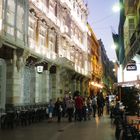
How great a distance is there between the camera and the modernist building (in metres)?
26.5

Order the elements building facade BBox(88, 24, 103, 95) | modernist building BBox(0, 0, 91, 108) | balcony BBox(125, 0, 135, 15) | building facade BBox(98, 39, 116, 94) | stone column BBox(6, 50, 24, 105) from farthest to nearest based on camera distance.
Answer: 1. building facade BBox(98, 39, 116, 94)
2. building facade BBox(88, 24, 103, 95)
3. balcony BBox(125, 0, 135, 15)
4. stone column BBox(6, 50, 24, 105)
5. modernist building BBox(0, 0, 91, 108)

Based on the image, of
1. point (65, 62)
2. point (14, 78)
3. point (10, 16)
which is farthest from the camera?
point (65, 62)

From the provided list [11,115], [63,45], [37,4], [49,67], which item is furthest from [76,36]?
[11,115]

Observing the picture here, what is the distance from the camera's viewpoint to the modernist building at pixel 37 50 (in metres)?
26.5

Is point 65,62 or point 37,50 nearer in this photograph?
point 37,50

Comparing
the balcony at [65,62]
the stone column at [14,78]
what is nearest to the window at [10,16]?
the stone column at [14,78]

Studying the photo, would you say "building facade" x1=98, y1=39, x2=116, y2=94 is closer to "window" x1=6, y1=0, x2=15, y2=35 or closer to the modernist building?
the modernist building

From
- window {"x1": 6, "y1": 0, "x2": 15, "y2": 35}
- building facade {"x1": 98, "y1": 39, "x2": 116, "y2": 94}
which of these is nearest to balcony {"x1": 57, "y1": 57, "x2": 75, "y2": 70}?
window {"x1": 6, "y1": 0, "x2": 15, "y2": 35}

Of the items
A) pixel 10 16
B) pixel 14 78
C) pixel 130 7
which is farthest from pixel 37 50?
pixel 130 7

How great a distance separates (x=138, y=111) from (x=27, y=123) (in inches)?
338

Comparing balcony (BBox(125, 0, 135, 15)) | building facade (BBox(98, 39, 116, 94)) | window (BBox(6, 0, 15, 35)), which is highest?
building facade (BBox(98, 39, 116, 94))

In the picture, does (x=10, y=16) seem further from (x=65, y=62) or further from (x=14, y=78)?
(x=65, y=62)

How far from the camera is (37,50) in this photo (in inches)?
1265

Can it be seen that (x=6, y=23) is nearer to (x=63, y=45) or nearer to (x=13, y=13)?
(x=13, y=13)
